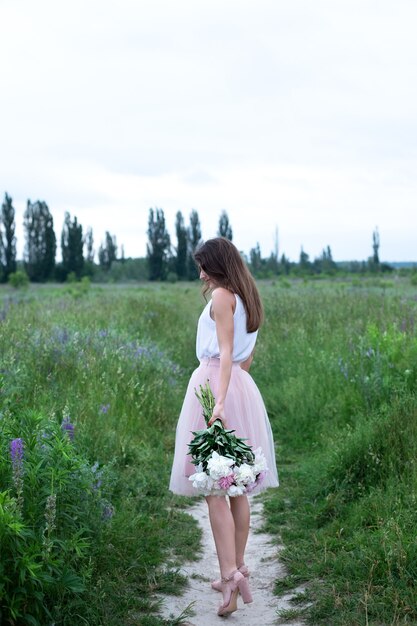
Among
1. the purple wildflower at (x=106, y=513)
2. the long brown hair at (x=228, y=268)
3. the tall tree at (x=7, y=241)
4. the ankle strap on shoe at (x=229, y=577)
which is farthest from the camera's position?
the tall tree at (x=7, y=241)

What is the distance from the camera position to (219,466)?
3820 mm

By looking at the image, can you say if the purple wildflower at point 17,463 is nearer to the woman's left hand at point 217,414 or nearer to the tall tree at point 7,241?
the woman's left hand at point 217,414

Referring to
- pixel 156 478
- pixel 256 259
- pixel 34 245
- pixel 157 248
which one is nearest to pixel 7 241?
pixel 34 245

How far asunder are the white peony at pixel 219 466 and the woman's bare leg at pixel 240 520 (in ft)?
1.27

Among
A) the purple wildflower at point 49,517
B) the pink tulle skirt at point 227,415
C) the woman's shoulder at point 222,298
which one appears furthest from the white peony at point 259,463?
the purple wildflower at point 49,517

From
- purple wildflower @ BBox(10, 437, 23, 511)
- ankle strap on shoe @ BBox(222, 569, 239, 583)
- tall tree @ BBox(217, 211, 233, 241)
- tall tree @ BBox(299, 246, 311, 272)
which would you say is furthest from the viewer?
tall tree @ BBox(299, 246, 311, 272)

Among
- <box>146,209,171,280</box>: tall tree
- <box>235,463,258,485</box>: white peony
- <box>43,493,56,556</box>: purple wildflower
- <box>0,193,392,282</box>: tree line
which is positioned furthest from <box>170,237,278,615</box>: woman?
<box>146,209,171,280</box>: tall tree

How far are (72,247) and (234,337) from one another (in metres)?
63.8

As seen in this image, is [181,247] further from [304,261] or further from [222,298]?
[222,298]

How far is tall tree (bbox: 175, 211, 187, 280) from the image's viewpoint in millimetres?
71625

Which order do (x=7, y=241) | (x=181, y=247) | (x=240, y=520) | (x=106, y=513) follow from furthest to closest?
1. (x=181, y=247)
2. (x=7, y=241)
3. (x=106, y=513)
4. (x=240, y=520)

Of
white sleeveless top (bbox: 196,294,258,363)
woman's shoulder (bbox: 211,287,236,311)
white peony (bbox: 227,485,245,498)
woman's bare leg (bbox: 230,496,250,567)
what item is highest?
woman's shoulder (bbox: 211,287,236,311)

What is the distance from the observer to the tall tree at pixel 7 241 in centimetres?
6109

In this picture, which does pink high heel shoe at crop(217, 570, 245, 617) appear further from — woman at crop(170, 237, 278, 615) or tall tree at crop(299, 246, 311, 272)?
tall tree at crop(299, 246, 311, 272)
